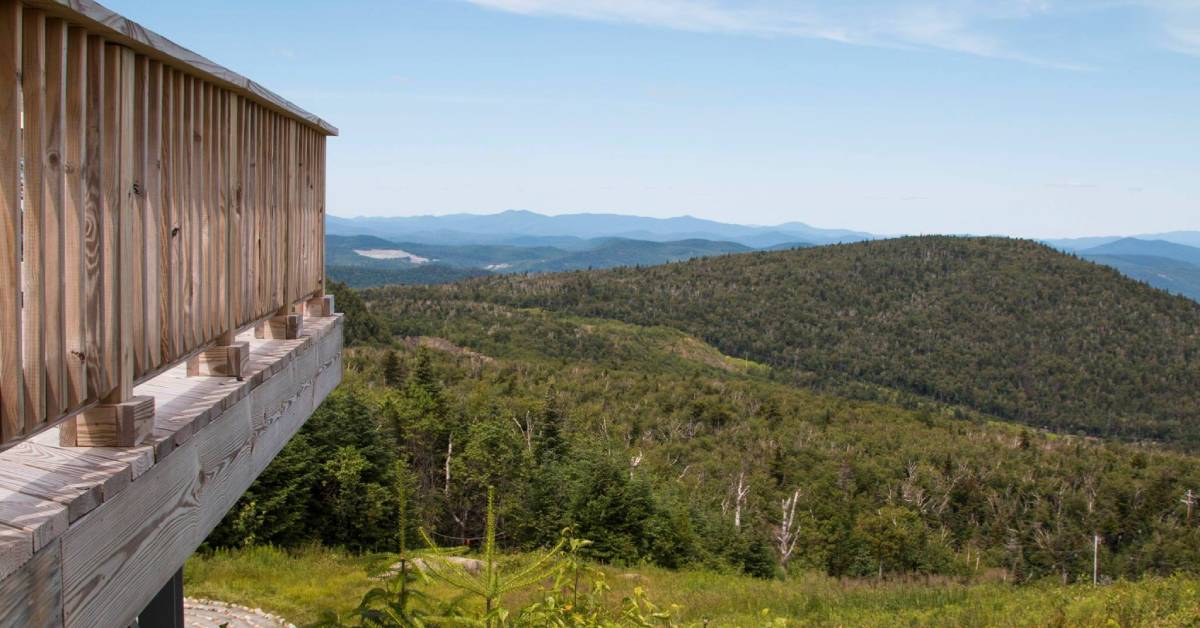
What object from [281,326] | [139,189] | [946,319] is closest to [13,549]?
[139,189]

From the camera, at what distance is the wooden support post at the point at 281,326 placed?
3785 mm

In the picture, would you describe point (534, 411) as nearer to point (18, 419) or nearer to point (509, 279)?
point (18, 419)

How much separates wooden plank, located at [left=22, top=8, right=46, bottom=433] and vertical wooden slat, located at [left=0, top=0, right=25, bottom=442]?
0.06m

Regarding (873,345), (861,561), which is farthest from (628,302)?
(861,561)

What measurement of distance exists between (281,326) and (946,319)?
84.5 meters

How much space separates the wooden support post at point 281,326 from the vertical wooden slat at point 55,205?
7.00 feet

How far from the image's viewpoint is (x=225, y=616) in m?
7.29

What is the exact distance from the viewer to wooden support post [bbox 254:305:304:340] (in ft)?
12.4

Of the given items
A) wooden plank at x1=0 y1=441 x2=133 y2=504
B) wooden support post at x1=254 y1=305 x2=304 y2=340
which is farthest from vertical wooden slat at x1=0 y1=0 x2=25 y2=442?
wooden support post at x1=254 y1=305 x2=304 y2=340

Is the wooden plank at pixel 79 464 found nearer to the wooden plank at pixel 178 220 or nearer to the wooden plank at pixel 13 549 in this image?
the wooden plank at pixel 13 549

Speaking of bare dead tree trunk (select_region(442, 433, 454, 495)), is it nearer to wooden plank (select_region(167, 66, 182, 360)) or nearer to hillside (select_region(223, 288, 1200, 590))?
hillside (select_region(223, 288, 1200, 590))

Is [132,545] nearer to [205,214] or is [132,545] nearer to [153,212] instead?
[153,212]

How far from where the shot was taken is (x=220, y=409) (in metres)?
2.50

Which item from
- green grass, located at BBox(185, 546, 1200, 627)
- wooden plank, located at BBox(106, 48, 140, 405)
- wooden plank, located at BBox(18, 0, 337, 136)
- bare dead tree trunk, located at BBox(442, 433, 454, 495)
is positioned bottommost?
bare dead tree trunk, located at BBox(442, 433, 454, 495)
